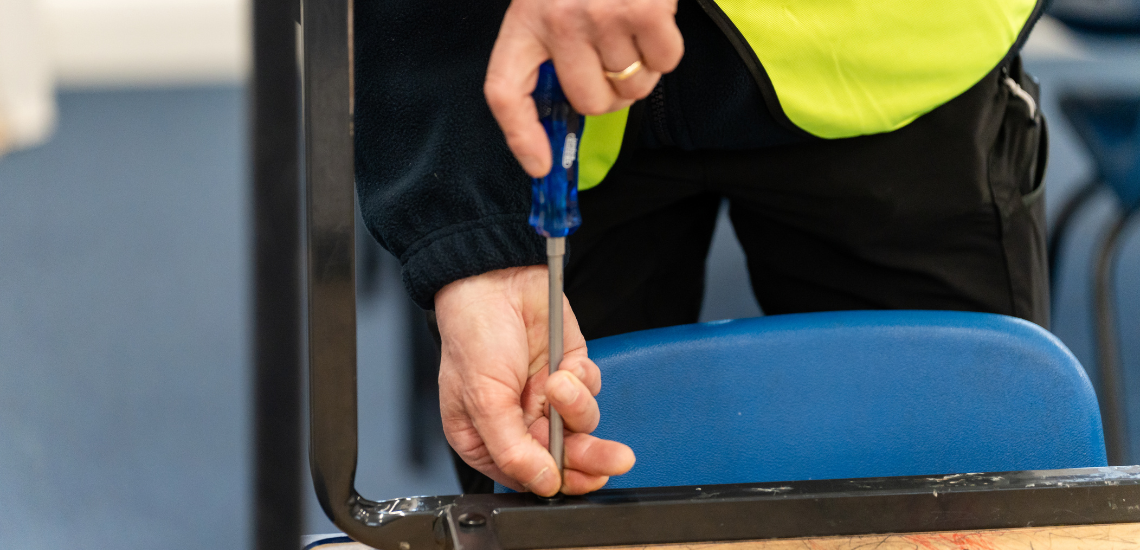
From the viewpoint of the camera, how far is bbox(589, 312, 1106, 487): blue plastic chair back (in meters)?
0.52

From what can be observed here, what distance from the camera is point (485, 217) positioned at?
0.45 metres

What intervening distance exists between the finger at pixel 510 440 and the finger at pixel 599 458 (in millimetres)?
12

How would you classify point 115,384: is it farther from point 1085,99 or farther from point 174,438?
point 1085,99

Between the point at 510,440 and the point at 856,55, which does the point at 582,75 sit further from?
the point at 856,55

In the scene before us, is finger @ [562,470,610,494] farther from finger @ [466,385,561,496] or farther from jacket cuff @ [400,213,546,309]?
jacket cuff @ [400,213,546,309]

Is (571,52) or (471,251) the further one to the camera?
(471,251)

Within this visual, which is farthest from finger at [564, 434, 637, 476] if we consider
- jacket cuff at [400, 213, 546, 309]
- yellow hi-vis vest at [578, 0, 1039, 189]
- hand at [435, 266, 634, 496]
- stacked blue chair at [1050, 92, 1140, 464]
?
stacked blue chair at [1050, 92, 1140, 464]

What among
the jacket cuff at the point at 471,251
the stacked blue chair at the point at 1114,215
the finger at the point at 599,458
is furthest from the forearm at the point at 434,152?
the stacked blue chair at the point at 1114,215

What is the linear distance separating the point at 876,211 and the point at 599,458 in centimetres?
36

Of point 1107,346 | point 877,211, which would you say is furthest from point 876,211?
point 1107,346

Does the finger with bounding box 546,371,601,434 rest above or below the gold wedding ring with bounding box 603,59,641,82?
below

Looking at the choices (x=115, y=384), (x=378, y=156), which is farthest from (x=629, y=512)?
(x=115, y=384)

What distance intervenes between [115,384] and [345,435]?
1.29 metres

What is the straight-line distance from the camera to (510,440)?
0.41 m
